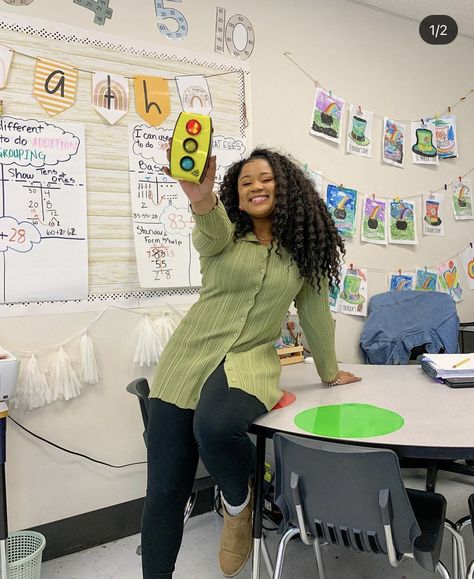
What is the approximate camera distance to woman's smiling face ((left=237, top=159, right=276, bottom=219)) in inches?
61.7

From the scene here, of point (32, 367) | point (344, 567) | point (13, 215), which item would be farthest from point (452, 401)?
point (13, 215)

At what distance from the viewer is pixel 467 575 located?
1.27 m

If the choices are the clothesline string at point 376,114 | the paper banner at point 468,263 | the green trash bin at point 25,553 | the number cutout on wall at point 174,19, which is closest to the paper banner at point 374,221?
the clothesline string at point 376,114

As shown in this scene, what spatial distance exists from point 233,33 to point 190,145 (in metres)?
1.30

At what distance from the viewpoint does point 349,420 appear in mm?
1348

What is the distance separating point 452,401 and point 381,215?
60.3 inches

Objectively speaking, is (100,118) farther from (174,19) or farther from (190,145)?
(190,145)

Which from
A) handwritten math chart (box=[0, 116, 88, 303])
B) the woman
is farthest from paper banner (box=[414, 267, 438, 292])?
handwritten math chart (box=[0, 116, 88, 303])

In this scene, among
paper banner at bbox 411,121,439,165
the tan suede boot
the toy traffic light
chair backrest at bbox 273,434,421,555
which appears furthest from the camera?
paper banner at bbox 411,121,439,165

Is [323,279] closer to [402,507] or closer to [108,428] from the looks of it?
[402,507]

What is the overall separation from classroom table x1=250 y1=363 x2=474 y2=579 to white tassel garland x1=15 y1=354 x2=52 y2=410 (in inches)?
34.3

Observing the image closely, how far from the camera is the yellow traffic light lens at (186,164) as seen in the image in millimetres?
1228

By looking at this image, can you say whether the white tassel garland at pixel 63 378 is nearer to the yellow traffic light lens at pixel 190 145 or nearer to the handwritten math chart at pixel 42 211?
the handwritten math chart at pixel 42 211

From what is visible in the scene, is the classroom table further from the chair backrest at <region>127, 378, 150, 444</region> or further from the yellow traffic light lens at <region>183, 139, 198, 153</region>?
the yellow traffic light lens at <region>183, 139, 198, 153</region>
